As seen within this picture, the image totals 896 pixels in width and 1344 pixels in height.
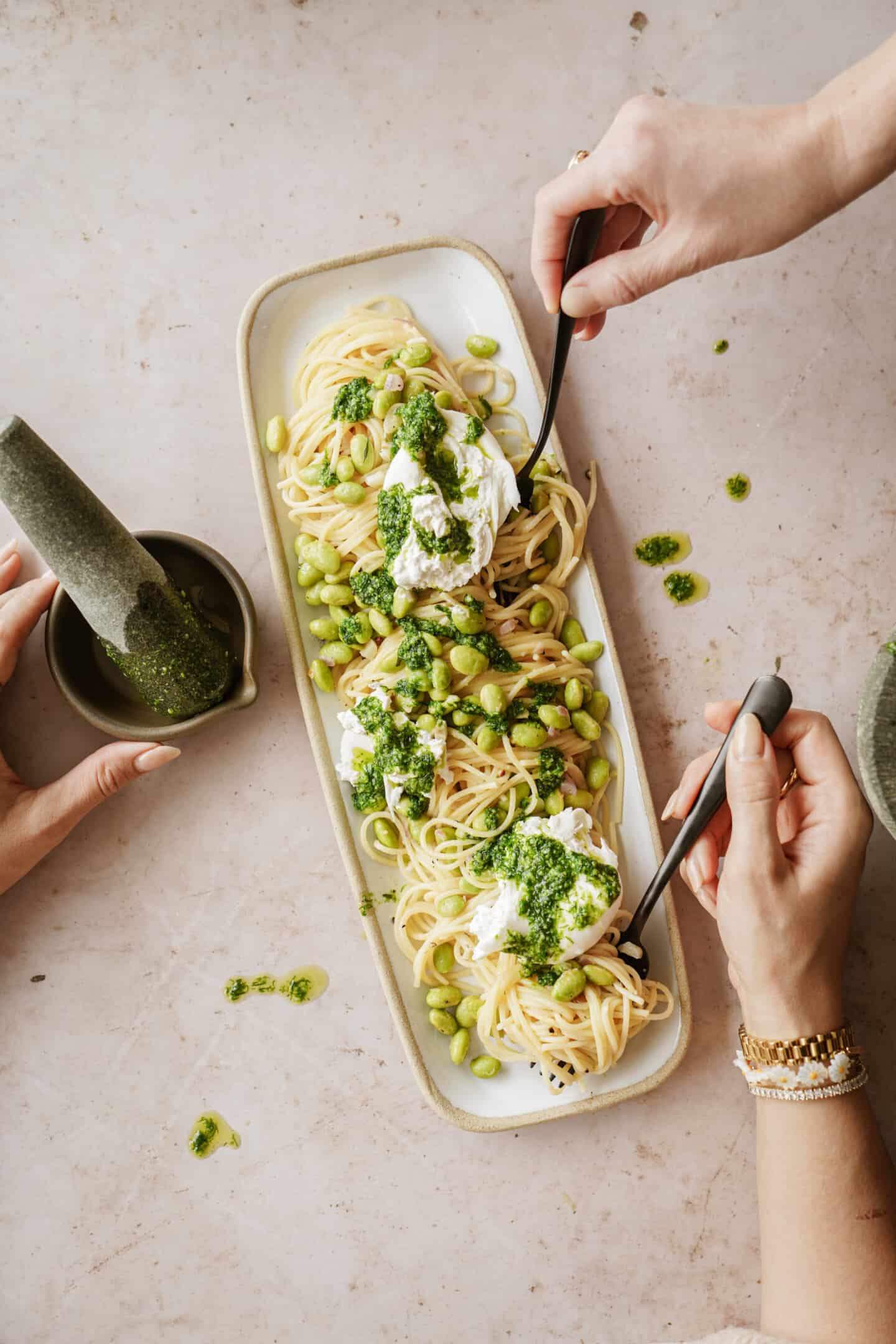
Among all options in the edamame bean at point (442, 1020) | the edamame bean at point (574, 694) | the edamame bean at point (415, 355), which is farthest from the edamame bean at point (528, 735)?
the edamame bean at point (415, 355)

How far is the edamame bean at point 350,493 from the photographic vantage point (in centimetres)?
262

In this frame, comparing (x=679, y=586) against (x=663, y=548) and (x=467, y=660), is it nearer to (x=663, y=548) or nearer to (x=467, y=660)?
(x=663, y=548)

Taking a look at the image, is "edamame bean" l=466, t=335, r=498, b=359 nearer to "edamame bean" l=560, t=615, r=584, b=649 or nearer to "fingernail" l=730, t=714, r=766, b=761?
"edamame bean" l=560, t=615, r=584, b=649

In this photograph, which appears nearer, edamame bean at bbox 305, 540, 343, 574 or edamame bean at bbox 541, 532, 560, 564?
edamame bean at bbox 305, 540, 343, 574

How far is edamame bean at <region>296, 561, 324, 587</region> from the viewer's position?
2.71 meters

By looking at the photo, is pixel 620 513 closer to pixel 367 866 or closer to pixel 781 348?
pixel 781 348

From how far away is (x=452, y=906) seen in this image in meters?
2.65

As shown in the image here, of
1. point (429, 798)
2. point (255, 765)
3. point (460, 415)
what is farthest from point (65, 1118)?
point (460, 415)

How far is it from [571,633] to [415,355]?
2.93 feet

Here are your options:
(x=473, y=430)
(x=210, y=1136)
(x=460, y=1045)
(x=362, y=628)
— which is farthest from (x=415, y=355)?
(x=210, y=1136)

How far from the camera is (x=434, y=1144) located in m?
2.93

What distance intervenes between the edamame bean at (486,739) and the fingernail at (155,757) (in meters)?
0.84

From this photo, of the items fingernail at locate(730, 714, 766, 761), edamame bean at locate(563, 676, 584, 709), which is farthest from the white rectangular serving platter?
fingernail at locate(730, 714, 766, 761)

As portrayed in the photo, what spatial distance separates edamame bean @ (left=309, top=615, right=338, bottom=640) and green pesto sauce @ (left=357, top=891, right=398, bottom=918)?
0.73 meters
